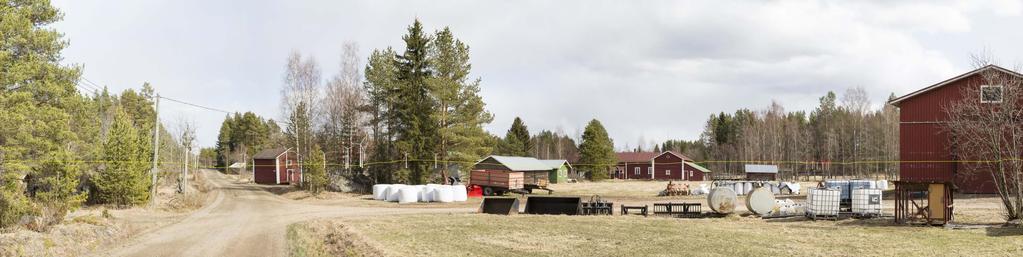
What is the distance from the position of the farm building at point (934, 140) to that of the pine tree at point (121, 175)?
152 ft

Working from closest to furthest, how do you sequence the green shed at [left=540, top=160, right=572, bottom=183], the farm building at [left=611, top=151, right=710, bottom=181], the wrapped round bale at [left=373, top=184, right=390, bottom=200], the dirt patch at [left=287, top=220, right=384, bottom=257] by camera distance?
the dirt patch at [left=287, top=220, right=384, bottom=257]
the wrapped round bale at [left=373, top=184, right=390, bottom=200]
the green shed at [left=540, top=160, right=572, bottom=183]
the farm building at [left=611, top=151, right=710, bottom=181]

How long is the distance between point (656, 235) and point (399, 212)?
57.1 feet

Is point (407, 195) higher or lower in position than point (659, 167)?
lower

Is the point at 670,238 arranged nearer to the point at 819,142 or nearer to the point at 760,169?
the point at 760,169

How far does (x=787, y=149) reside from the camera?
104 m

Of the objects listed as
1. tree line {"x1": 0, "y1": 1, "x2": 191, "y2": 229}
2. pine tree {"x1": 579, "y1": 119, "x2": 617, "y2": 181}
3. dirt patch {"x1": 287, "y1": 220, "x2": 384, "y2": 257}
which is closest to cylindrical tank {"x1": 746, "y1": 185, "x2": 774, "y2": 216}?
dirt patch {"x1": 287, "y1": 220, "x2": 384, "y2": 257}

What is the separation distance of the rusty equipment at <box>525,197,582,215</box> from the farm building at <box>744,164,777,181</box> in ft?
172

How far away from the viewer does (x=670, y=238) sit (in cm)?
2255

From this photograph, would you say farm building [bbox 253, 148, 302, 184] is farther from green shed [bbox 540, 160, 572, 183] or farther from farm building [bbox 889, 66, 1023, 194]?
farm building [bbox 889, 66, 1023, 194]

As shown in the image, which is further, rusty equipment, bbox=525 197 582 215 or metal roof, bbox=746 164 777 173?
metal roof, bbox=746 164 777 173

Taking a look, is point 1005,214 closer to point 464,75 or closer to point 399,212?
point 399,212

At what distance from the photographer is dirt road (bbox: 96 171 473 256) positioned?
21.1m

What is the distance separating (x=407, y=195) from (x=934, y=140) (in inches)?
1331

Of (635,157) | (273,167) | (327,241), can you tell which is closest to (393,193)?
(327,241)
